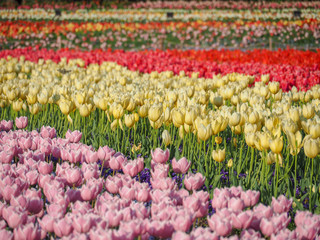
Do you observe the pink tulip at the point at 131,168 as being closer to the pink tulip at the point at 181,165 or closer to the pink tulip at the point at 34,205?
the pink tulip at the point at 181,165

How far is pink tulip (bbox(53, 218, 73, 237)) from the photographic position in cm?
169

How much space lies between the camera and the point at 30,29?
16297 mm

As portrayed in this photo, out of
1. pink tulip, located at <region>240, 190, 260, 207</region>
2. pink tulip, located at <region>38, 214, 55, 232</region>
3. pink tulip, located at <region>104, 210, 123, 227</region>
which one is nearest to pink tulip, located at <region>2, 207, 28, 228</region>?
pink tulip, located at <region>38, 214, 55, 232</region>

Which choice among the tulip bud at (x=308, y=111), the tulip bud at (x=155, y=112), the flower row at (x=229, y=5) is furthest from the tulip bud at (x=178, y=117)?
the flower row at (x=229, y=5)

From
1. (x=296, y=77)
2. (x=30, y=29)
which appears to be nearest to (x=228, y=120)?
(x=296, y=77)

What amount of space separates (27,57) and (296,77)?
713 centimetres

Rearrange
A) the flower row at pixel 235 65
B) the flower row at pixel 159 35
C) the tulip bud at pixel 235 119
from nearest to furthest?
the tulip bud at pixel 235 119 → the flower row at pixel 235 65 → the flower row at pixel 159 35

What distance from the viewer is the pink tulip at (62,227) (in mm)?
1692

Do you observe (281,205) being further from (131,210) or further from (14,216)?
(14,216)

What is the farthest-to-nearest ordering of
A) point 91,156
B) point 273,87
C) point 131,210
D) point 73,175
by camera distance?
point 273,87, point 91,156, point 73,175, point 131,210

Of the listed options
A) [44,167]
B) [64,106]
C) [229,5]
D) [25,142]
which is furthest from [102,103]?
[229,5]

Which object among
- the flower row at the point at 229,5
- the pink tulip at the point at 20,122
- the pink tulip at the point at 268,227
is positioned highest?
the flower row at the point at 229,5

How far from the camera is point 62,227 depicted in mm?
1694

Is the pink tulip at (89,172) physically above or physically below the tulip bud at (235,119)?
below
